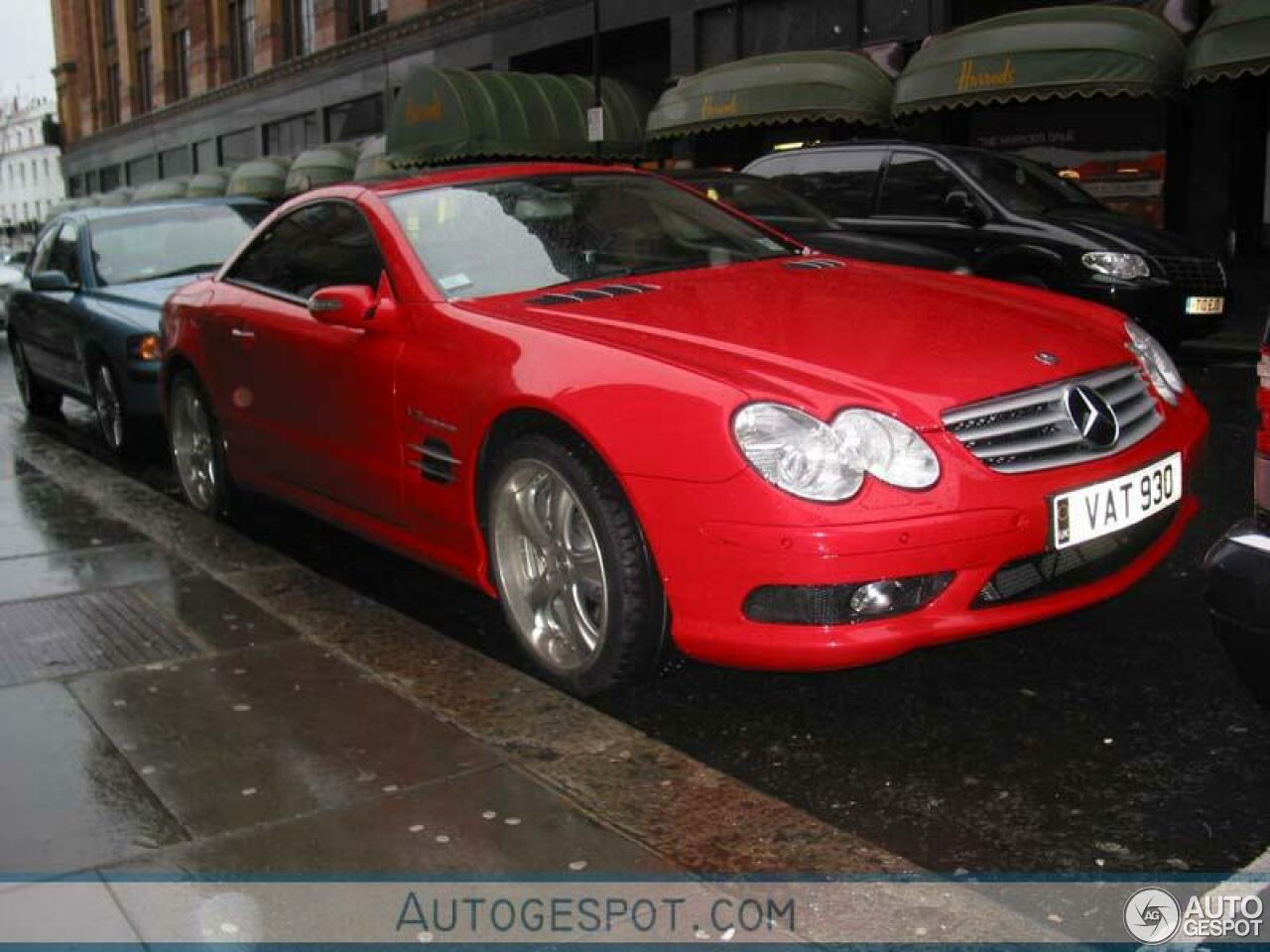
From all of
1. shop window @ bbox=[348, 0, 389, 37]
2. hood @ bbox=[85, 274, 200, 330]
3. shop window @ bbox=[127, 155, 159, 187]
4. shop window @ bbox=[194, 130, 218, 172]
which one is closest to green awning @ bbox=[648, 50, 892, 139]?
hood @ bbox=[85, 274, 200, 330]

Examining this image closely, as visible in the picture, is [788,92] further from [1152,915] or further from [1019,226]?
[1152,915]

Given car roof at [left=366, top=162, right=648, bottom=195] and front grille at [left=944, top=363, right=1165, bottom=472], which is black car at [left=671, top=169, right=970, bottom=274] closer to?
car roof at [left=366, top=162, right=648, bottom=195]

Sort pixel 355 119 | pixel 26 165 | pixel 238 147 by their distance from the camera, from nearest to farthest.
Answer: pixel 355 119
pixel 238 147
pixel 26 165

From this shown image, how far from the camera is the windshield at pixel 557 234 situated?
14.6 ft

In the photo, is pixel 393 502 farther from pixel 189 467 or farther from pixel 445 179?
pixel 189 467

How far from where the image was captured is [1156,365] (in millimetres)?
4129

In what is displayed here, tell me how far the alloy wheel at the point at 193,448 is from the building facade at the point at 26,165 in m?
94.3

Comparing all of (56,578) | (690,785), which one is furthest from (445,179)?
(690,785)

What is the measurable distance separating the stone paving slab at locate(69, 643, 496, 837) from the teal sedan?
4.07 meters

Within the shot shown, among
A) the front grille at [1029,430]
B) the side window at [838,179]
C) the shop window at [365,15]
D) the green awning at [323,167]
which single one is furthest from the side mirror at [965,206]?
the shop window at [365,15]

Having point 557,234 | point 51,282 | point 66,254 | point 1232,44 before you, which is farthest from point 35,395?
point 1232,44

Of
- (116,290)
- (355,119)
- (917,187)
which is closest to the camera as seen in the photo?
(116,290)

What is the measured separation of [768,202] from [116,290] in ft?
16.0

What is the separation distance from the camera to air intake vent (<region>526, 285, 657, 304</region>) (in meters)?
4.15
